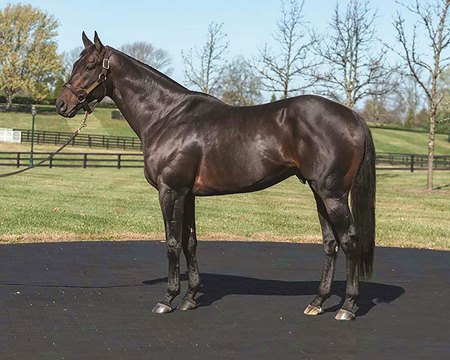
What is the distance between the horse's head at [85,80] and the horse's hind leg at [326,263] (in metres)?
2.59

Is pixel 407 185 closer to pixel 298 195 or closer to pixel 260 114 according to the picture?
pixel 298 195

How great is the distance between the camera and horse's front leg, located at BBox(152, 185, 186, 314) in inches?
297

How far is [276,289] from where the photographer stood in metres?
8.96

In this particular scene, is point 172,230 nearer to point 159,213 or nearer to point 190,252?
point 190,252

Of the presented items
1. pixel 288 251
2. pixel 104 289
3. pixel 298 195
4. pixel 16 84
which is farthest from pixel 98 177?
pixel 16 84

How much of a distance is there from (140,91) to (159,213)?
33.7 ft

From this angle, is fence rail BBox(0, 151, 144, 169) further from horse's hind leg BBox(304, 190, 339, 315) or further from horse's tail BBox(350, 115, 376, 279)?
horse's tail BBox(350, 115, 376, 279)

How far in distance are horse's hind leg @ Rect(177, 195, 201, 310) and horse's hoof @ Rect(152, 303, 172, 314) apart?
20cm

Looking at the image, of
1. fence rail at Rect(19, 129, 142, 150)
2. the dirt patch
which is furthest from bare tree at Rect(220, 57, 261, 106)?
the dirt patch

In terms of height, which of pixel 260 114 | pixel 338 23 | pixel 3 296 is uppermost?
pixel 338 23

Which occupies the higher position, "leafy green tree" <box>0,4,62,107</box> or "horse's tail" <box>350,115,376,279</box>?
"leafy green tree" <box>0,4,62,107</box>

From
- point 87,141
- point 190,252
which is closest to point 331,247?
point 190,252

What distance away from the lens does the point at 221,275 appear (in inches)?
390

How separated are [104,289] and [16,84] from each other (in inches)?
2865
